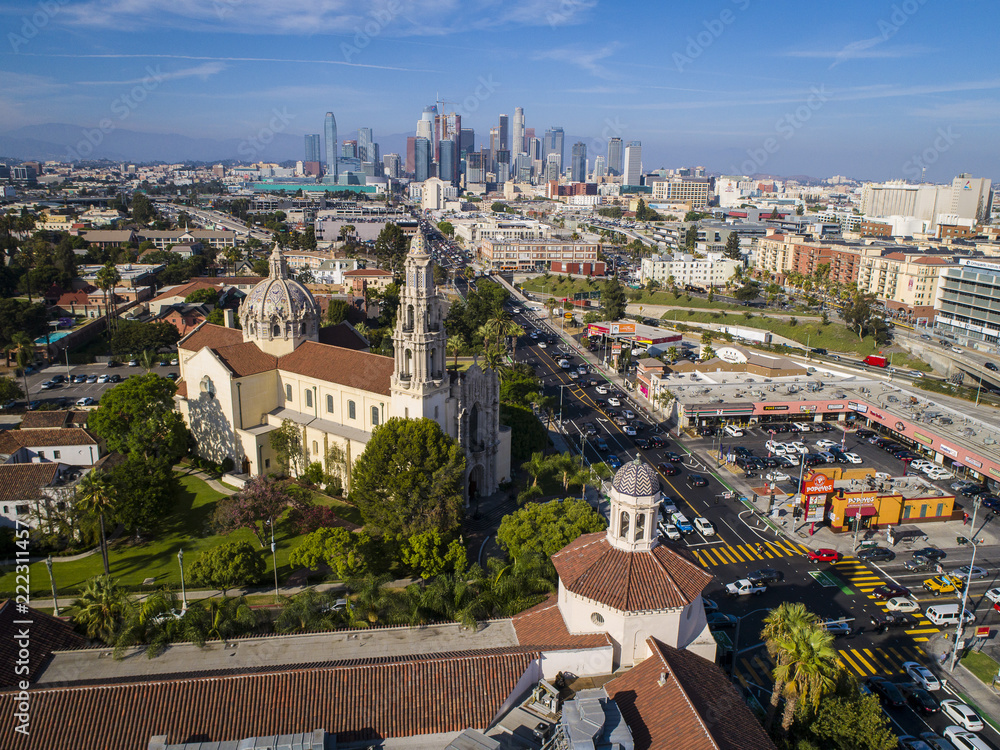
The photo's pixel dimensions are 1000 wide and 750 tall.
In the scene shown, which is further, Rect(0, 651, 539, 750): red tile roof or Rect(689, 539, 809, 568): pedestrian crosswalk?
Rect(689, 539, 809, 568): pedestrian crosswalk

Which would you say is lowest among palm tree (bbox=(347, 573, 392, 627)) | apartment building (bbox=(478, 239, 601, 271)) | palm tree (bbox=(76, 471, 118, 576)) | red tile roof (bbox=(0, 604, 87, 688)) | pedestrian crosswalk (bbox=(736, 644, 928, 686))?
pedestrian crosswalk (bbox=(736, 644, 928, 686))

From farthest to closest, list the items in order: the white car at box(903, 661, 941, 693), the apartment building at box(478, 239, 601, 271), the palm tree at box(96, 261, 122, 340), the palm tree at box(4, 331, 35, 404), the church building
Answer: the apartment building at box(478, 239, 601, 271) → the palm tree at box(96, 261, 122, 340) → the palm tree at box(4, 331, 35, 404) → the church building → the white car at box(903, 661, 941, 693)

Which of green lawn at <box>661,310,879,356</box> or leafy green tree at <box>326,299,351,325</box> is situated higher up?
leafy green tree at <box>326,299,351,325</box>

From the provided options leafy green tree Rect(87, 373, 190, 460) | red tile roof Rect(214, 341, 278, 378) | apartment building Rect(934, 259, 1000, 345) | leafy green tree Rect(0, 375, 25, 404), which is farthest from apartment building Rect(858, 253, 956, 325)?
leafy green tree Rect(0, 375, 25, 404)

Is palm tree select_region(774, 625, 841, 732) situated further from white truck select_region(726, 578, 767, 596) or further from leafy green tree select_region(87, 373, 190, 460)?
leafy green tree select_region(87, 373, 190, 460)

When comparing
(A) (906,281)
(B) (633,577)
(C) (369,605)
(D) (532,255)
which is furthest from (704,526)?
(D) (532,255)

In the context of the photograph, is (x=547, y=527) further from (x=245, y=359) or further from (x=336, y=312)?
(x=336, y=312)

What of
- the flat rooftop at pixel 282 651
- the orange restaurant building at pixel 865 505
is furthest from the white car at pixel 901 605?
the flat rooftop at pixel 282 651

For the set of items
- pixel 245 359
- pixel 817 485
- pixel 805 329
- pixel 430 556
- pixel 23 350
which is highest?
pixel 245 359

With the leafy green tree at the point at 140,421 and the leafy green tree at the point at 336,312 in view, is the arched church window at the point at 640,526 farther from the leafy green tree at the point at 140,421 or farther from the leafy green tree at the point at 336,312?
the leafy green tree at the point at 336,312
